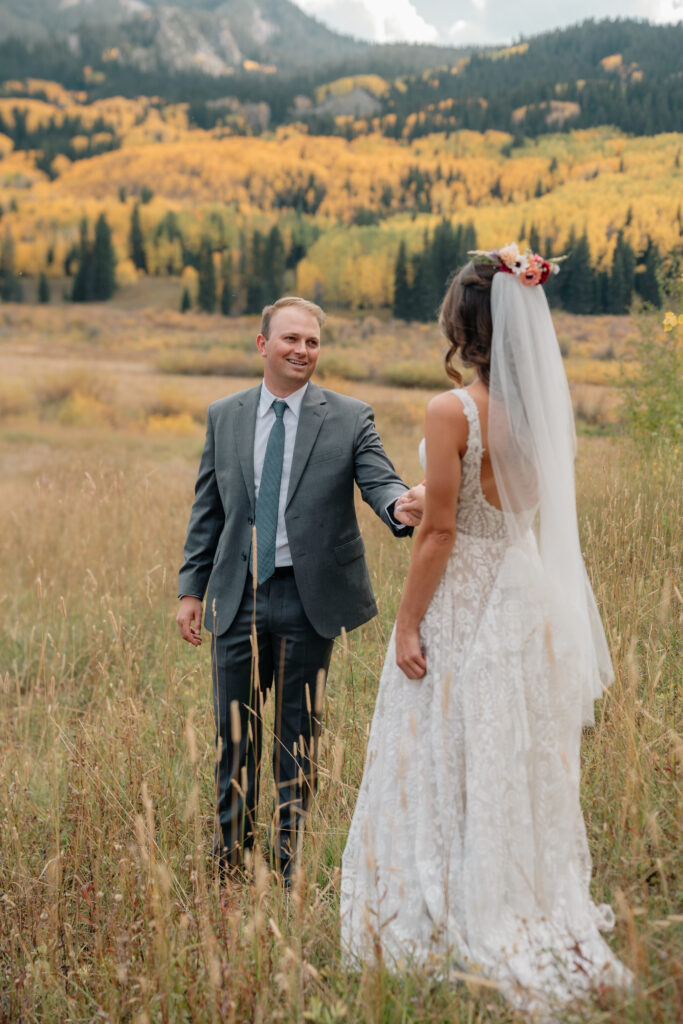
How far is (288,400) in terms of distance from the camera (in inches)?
113

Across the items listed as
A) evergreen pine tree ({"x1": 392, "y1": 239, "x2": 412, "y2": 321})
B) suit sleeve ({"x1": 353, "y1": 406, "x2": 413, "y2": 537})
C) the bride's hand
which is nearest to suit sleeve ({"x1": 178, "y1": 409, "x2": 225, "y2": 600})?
suit sleeve ({"x1": 353, "y1": 406, "x2": 413, "y2": 537})

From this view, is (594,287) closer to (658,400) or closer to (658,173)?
(658,173)

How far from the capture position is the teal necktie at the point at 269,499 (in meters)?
2.74

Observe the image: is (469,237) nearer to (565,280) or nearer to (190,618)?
(565,280)

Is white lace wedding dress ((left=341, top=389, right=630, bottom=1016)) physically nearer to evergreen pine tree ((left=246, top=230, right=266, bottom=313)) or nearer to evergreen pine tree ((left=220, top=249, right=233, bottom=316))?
evergreen pine tree ((left=246, top=230, right=266, bottom=313))

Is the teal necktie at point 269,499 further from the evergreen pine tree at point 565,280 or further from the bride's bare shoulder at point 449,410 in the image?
the evergreen pine tree at point 565,280

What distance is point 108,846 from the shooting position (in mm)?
2852

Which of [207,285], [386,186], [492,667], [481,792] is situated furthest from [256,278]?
A: [481,792]

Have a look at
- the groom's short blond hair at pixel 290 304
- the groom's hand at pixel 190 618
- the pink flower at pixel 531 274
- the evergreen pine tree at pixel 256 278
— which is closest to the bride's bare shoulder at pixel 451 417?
the pink flower at pixel 531 274

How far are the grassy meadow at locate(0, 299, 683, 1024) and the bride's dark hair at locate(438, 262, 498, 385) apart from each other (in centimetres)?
25

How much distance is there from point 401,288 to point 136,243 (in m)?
21.2

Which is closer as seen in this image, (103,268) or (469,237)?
(469,237)

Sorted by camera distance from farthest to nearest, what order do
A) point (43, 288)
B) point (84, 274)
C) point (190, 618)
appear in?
point (84, 274), point (43, 288), point (190, 618)

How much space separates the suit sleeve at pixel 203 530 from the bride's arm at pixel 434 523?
1.17m
